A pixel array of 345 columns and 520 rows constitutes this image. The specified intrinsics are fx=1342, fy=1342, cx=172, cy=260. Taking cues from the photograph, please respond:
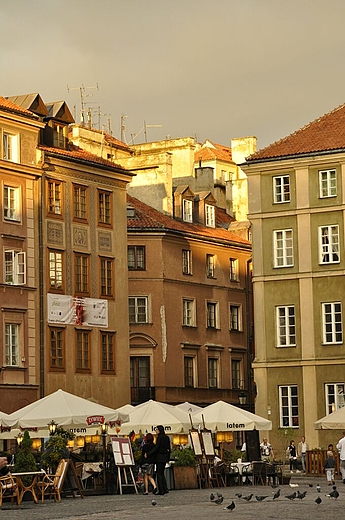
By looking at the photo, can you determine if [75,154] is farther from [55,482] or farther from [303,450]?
[55,482]

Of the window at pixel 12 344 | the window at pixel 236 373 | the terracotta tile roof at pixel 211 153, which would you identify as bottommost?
the window at pixel 236 373

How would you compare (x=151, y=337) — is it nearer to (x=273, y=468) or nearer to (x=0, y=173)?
(x=0, y=173)

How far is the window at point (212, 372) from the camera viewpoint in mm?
75125

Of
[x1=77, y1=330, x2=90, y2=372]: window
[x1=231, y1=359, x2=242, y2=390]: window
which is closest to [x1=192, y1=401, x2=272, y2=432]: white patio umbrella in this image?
[x1=77, y1=330, x2=90, y2=372]: window

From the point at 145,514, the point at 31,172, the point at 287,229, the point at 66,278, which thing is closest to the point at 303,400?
the point at 287,229

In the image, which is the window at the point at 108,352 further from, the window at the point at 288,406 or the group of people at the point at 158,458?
the group of people at the point at 158,458

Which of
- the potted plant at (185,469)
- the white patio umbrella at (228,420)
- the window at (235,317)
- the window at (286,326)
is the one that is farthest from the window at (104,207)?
the potted plant at (185,469)

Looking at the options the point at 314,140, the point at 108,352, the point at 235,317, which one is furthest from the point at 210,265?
the point at 108,352

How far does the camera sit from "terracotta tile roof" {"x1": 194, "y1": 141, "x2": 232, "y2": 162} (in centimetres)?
9425

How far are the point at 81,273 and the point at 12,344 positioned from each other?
6192 mm

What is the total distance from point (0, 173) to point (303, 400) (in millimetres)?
18134

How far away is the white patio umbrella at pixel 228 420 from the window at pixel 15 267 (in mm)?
14273

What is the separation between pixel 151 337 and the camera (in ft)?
235

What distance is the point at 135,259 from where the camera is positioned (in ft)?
237
